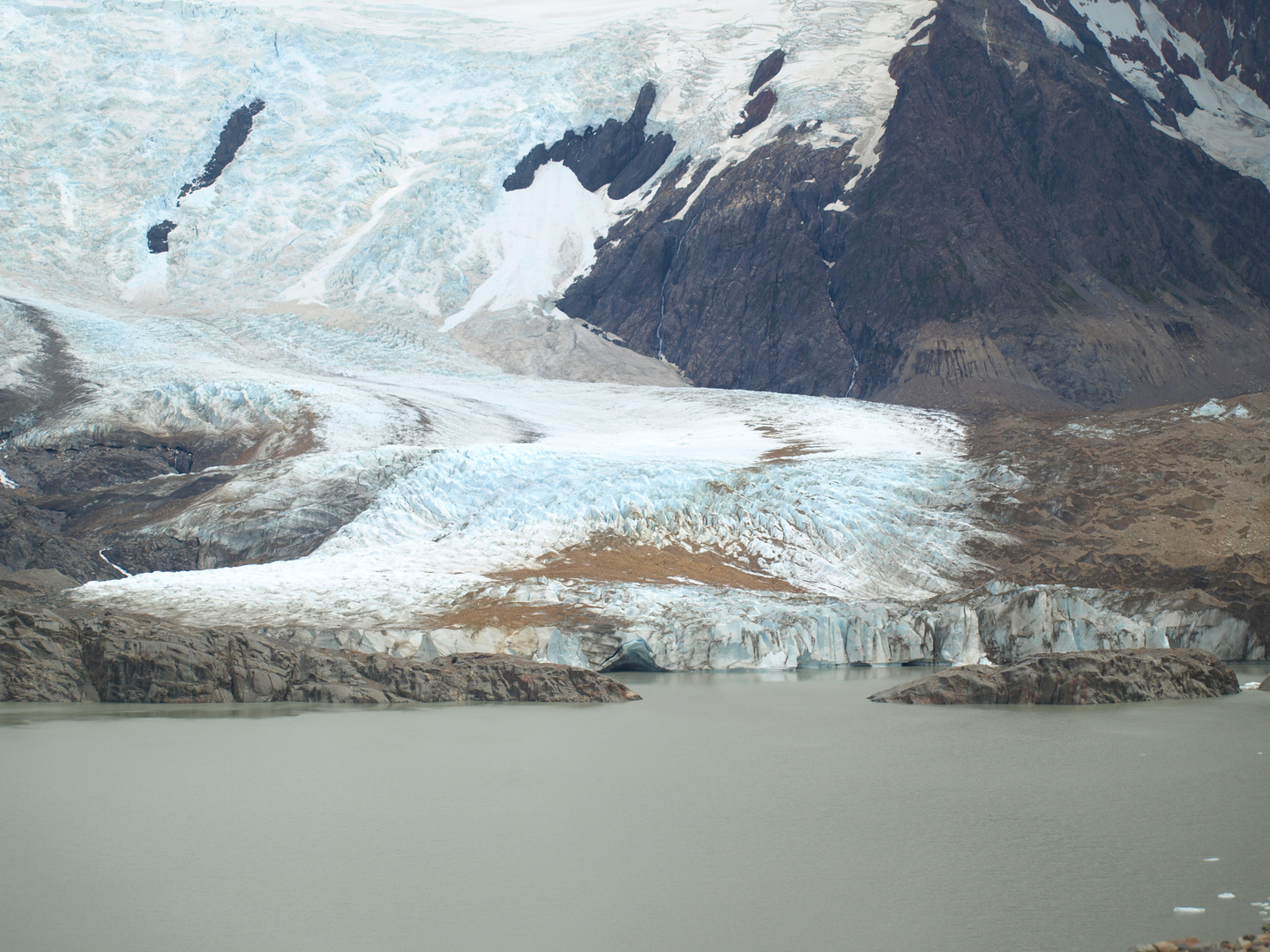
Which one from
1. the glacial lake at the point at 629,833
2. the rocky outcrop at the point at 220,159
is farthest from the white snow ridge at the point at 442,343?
the glacial lake at the point at 629,833

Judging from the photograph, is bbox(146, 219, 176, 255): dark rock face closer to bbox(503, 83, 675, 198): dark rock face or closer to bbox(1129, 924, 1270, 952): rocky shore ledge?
bbox(503, 83, 675, 198): dark rock face

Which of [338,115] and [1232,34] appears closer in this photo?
[338,115]

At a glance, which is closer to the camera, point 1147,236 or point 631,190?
point 1147,236

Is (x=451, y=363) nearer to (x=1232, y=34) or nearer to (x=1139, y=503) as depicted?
(x=1139, y=503)

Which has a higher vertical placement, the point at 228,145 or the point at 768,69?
the point at 768,69

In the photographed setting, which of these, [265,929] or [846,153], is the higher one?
[846,153]

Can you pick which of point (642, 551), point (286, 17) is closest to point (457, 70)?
point (286, 17)

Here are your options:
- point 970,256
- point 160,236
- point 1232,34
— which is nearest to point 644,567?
point 970,256

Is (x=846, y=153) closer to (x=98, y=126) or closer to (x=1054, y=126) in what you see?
(x=1054, y=126)
